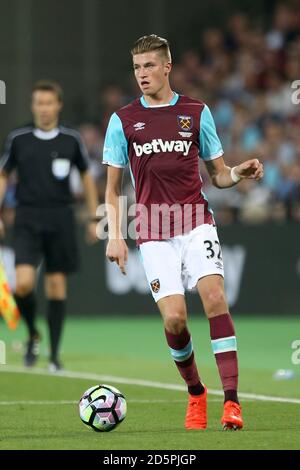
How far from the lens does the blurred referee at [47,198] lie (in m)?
12.4

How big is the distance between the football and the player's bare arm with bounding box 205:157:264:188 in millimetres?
1432

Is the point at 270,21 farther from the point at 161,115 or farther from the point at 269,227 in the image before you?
the point at 161,115

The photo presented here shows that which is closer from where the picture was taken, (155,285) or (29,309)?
(155,285)

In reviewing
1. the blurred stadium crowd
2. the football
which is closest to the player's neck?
the football

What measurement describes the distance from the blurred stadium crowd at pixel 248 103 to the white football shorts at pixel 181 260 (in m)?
10.1

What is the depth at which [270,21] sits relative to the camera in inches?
947

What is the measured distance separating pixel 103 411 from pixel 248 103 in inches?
560

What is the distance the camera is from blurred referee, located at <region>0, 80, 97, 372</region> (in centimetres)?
1238

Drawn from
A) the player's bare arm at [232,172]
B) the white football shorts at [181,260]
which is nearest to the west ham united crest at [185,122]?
the player's bare arm at [232,172]

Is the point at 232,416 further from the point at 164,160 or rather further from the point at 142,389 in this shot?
the point at 142,389

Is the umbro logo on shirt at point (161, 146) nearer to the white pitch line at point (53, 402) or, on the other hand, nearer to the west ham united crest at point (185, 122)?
the west ham united crest at point (185, 122)

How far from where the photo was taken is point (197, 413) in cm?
799

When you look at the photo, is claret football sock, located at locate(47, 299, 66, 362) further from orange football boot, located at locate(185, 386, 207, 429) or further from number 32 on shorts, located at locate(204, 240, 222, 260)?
number 32 on shorts, located at locate(204, 240, 222, 260)

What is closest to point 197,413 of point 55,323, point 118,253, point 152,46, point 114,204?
point 118,253
